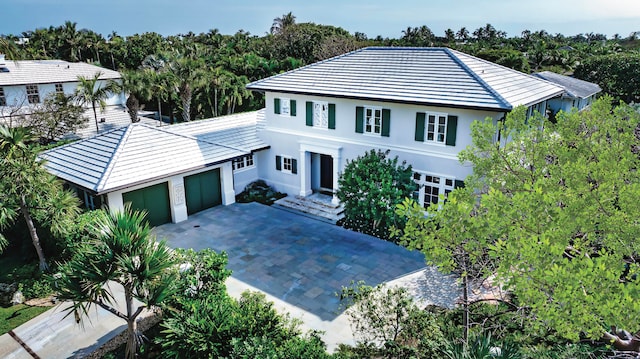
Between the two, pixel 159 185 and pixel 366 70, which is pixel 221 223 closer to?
pixel 159 185

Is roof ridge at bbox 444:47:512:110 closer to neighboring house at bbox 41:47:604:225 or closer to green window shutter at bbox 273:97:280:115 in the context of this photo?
neighboring house at bbox 41:47:604:225

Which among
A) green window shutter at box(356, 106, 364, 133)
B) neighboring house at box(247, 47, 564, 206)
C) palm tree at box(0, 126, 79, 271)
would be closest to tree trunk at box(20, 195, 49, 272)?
palm tree at box(0, 126, 79, 271)

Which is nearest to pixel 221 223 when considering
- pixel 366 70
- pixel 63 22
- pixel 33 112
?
pixel 366 70

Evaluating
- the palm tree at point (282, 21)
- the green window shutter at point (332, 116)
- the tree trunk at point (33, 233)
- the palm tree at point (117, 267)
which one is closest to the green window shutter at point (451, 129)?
the green window shutter at point (332, 116)

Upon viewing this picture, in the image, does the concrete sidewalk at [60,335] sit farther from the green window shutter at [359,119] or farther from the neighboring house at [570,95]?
the neighboring house at [570,95]

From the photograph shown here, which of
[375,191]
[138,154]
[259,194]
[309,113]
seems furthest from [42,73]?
[375,191]

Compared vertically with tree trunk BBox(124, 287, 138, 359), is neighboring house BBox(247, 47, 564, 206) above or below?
above

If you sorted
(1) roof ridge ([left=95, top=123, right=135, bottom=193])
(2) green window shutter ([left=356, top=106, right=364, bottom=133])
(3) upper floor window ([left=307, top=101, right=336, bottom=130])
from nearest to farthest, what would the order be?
(1) roof ridge ([left=95, top=123, right=135, bottom=193]) → (2) green window shutter ([left=356, top=106, right=364, bottom=133]) → (3) upper floor window ([left=307, top=101, right=336, bottom=130])
